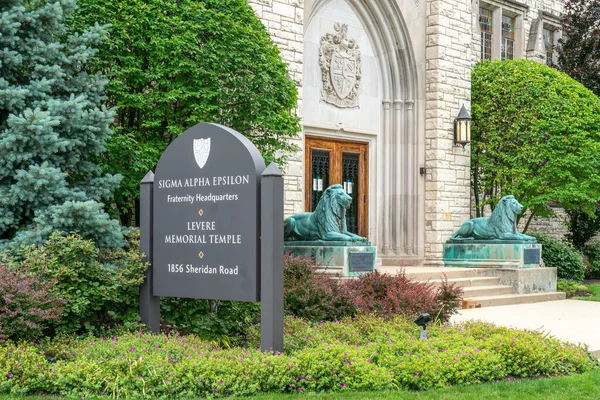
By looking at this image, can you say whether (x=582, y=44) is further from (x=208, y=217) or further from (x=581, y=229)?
(x=208, y=217)

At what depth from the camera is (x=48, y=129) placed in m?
8.80

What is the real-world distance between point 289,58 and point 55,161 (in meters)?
6.99

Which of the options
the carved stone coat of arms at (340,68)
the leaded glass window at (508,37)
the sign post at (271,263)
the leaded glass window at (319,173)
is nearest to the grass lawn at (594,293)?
the leaded glass window at (319,173)

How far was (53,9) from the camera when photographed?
948cm

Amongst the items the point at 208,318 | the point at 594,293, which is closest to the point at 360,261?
the point at 208,318

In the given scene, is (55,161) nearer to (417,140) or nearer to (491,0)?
(417,140)

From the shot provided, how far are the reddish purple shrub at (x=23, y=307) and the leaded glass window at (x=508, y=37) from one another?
1864 centimetres

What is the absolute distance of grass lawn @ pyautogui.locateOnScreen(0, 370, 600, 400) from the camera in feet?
20.9

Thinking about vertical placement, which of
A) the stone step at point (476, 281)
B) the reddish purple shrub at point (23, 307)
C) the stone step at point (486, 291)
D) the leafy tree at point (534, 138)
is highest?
the leafy tree at point (534, 138)

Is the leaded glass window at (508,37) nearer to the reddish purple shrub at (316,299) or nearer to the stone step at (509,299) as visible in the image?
the stone step at (509,299)

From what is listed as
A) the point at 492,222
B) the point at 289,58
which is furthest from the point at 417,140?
the point at 289,58

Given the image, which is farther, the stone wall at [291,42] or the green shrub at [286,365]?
the stone wall at [291,42]

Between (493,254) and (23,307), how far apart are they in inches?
417

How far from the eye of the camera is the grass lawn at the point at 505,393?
637cm
